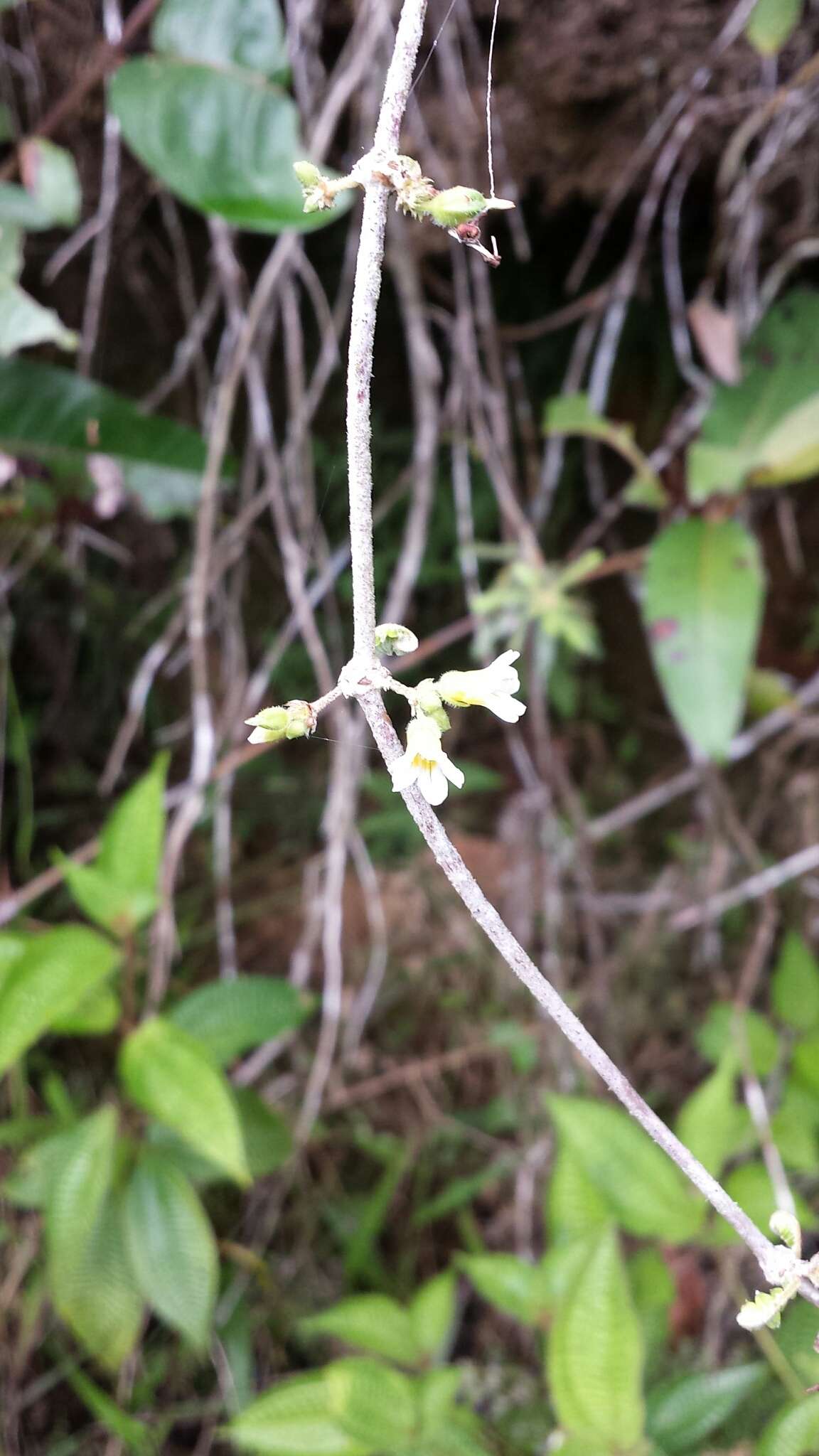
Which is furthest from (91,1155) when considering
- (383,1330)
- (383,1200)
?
(383,1200)

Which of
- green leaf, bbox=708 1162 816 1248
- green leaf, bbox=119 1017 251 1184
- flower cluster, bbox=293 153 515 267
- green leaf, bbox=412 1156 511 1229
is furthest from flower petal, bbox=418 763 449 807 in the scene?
green leaf, bbox=412 1156 511 1229

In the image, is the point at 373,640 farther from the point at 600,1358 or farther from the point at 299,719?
the point at 600,1358

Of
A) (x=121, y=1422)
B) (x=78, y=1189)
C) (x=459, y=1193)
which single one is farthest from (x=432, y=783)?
(x=459, y=1193)

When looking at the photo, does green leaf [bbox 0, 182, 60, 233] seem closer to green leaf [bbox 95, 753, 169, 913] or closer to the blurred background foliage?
the blurred background foliage

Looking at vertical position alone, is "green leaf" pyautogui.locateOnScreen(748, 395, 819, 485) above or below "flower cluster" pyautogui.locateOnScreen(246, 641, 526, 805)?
above

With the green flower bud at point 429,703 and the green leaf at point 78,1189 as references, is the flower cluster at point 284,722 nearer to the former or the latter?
the green flower bud at point 429,703

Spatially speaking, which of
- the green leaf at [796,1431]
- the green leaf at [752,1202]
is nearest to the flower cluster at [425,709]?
the green leaf at [796,1431]

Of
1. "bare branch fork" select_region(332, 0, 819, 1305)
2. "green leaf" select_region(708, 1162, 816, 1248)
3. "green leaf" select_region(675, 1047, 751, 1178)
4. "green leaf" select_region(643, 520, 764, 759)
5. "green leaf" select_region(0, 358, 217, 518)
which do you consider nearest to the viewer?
"bare branch fork" select_region(332, 0, 819, 1305)
